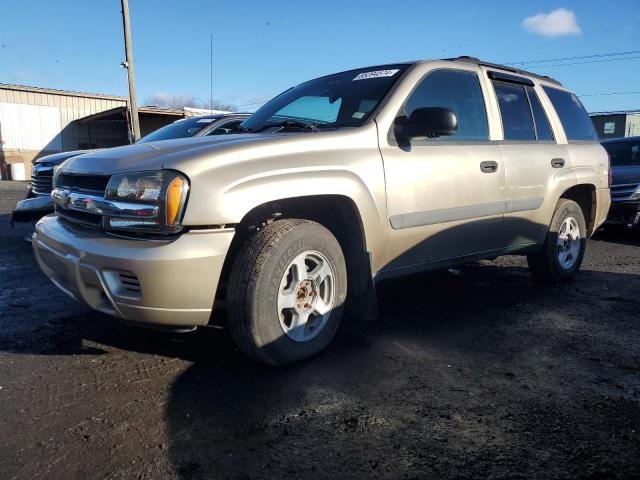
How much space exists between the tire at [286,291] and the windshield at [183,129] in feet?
13.2

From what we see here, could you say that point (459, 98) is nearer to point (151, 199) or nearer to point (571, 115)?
point (571, 115)

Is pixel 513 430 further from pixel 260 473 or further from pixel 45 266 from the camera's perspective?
pixel 45 266

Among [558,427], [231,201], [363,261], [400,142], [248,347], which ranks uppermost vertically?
[400,142]

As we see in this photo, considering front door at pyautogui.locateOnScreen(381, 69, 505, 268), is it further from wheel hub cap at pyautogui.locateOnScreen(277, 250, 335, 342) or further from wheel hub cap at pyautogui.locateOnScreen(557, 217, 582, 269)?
wheel hub cap at pyautogui.locateOnScreen(557, 217, 582, 269)

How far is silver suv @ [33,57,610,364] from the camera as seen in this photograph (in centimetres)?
263

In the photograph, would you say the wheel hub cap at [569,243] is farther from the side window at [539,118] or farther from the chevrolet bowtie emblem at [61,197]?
the chevrolet bowtie emblem at [61,197]

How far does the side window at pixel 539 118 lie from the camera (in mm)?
4734

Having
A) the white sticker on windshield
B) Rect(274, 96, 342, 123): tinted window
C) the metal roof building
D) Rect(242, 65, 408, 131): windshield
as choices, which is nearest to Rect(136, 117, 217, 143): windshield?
Rect(242, 65, 408, 131): windshield

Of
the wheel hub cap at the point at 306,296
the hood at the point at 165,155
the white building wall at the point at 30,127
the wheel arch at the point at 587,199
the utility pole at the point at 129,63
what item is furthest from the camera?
the white building wall at the point at 30,127

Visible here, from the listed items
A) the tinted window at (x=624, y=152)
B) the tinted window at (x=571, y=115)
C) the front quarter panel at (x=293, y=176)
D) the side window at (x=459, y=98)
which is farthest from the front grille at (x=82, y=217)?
the tinted window at (x=624, y=152)

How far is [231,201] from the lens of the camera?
2666 mm

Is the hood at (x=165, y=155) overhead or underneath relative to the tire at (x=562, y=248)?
overhead

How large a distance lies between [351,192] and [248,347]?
1085 millimetres

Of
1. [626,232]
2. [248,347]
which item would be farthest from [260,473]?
[626,232]
